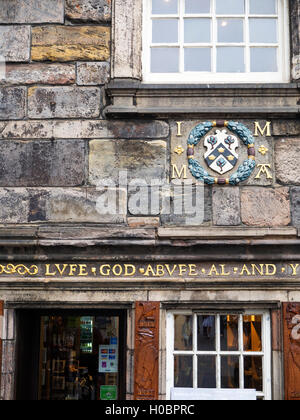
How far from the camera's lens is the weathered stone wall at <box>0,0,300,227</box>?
218 inches

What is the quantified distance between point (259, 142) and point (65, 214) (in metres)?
2.00

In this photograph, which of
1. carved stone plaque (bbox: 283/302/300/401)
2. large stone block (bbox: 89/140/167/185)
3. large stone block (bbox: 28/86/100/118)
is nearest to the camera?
carved stone plaque (bbox: 283/302/300/401)

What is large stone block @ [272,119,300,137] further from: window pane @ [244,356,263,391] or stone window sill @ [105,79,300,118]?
window pane @ [244,356,263,391]

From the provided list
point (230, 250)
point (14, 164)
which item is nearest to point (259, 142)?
point (230, 250)

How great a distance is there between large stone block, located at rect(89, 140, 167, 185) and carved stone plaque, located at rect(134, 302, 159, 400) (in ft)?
4.04

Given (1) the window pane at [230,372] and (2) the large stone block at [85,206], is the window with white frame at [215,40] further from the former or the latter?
(1) the window pane at [230,372]

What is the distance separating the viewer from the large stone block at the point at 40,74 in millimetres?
5770

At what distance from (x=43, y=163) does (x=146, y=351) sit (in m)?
2.05

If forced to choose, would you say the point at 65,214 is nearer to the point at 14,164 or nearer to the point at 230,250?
the point at 14,164

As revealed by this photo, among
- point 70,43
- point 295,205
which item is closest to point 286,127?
point 295,205

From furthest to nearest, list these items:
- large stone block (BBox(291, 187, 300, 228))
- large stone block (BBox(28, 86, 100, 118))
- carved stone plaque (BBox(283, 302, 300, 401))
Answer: large stone block (BBox(28, 86, 100, 118)) → large stone block (BBox(291, 187, 300, 228)) → carved stone plaque (BBox(283, 302, 300, 401))

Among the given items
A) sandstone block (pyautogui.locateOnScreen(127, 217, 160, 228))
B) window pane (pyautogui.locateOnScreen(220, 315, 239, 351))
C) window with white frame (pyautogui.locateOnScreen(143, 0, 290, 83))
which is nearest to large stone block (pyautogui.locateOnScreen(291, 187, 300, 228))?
window pane (pyautogui.locateOnScreen(220, 315, 239, 351))

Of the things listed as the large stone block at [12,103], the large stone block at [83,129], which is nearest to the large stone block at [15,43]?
the large stone block at [12,103]
